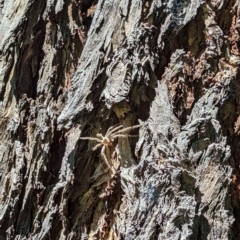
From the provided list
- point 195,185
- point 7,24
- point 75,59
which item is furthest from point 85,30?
point 195,185

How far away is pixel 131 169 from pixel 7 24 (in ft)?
1.52

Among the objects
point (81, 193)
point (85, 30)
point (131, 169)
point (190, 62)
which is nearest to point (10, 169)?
point (81, 193)

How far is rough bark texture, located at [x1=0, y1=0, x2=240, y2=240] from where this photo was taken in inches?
43.5

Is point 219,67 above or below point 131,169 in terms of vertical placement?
above

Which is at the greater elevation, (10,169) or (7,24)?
(7,24)

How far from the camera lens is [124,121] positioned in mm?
1156

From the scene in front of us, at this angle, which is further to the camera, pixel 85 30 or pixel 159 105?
pixel 85 30

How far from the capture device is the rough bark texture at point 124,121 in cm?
111

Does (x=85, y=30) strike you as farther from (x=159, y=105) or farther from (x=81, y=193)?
(x=81, y=193)

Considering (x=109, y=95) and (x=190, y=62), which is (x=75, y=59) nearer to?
(x=109, y=95)

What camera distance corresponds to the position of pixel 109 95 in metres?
1.14

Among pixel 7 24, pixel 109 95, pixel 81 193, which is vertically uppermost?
pixel 7 24

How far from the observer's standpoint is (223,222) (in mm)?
1110

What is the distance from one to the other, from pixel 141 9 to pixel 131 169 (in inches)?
14.3
